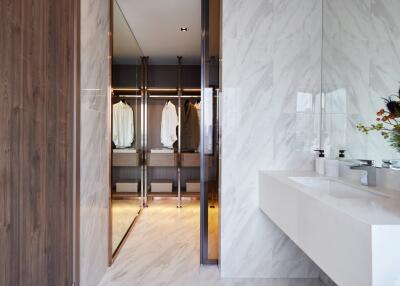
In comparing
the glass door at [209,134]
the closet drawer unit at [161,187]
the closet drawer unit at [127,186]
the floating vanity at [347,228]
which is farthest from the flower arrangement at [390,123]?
the closet drawer unit at [161,187]

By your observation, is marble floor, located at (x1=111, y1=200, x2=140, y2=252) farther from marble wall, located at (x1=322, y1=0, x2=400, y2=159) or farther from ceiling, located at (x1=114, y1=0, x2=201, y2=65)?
marble wall, located at (x1=322, y1=0, x2=400, y2=159)

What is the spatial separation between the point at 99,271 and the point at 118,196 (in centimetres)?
85

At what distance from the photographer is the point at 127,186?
3541mm

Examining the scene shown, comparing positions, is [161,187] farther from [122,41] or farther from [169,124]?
[122,41]

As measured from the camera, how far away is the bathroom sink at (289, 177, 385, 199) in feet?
5.47

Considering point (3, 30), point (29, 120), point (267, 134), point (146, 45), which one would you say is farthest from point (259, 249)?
point (146, 45)

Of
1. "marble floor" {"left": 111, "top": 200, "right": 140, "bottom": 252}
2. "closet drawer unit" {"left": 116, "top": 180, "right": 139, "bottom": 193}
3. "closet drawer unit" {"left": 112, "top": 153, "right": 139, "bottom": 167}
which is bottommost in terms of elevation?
"marble floor" {"left": 111, "top": 200, "right": 140, "bottom": 252}

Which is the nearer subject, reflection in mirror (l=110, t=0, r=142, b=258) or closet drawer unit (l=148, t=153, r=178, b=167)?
reflection in mirror (l=110, t=0, r=142, b=258)

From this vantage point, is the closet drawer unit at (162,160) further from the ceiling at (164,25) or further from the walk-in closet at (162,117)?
the ceiling at (164,25)

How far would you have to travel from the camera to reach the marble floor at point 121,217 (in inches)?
116

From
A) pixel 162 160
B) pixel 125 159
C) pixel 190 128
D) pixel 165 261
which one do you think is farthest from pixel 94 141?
pixel 190 128

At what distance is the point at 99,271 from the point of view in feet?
8.00

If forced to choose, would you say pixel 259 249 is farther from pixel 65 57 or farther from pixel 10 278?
pixel 65 57

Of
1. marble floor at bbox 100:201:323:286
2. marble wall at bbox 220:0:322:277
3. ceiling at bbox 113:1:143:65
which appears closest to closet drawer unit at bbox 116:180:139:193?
marble floor at bbox 100:201:323:286
